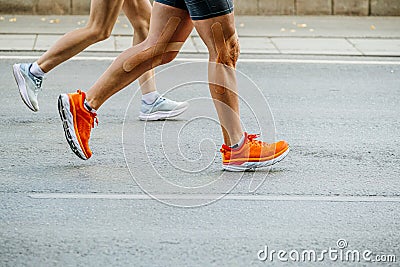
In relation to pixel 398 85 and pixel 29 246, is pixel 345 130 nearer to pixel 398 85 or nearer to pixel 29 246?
pixel 398 85

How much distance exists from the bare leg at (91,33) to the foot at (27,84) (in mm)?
100

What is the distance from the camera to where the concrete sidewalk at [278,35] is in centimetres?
1101

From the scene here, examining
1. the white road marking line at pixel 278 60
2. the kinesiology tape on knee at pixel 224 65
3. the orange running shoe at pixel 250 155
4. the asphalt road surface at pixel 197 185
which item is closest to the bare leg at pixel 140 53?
the kinesiology tape on knee at pixel 224 65

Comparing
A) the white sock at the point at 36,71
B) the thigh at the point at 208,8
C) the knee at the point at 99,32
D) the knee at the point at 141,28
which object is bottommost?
the white sock at the point at 36,71

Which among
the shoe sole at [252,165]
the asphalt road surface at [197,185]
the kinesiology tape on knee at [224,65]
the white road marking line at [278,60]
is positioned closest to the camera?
the asphalt road surface at [197,185]

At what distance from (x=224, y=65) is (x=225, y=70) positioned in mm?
32

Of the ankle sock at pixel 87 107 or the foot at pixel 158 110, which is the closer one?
the ankle sock at pixel 87 107

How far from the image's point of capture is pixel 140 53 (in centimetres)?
607

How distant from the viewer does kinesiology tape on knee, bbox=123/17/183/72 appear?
602cm

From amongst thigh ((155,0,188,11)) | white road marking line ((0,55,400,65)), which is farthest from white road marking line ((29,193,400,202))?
white road marking line ((0,55,400,65))

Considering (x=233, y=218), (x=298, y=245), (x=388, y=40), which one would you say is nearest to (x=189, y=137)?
(x=233, y=218)

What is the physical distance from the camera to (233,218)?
5.20 meters

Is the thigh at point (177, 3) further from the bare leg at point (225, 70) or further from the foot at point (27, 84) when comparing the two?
the foot at point (27, 84)

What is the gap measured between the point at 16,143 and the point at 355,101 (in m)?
3.00
